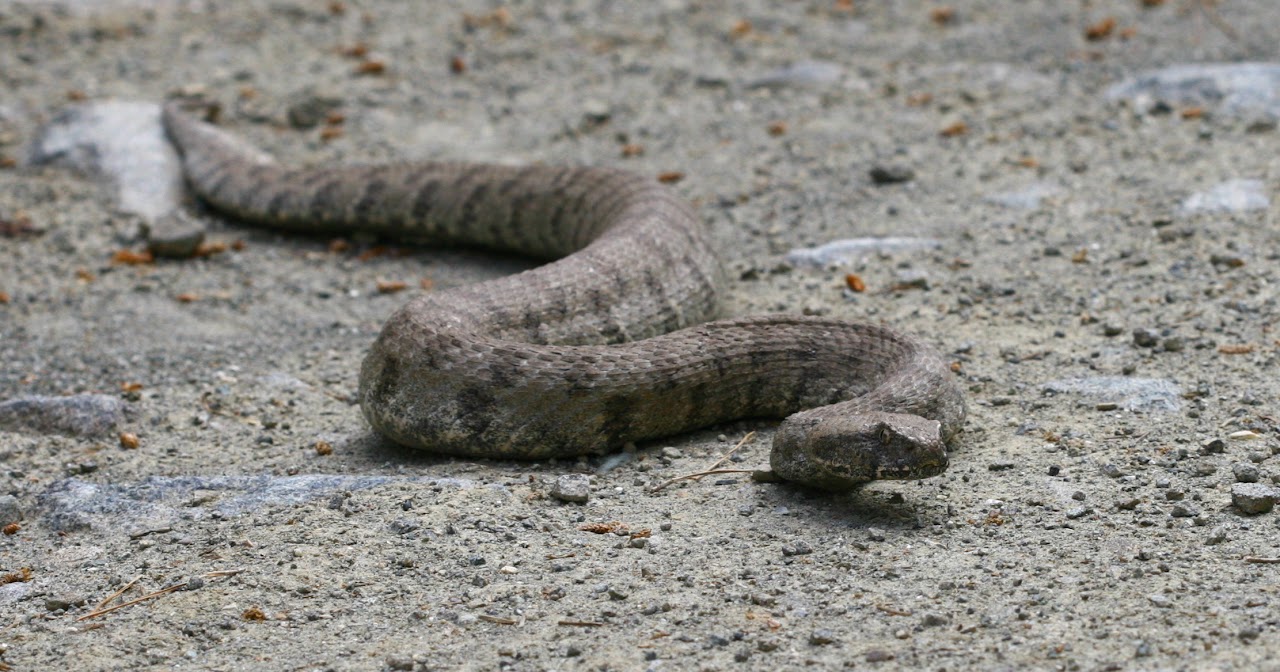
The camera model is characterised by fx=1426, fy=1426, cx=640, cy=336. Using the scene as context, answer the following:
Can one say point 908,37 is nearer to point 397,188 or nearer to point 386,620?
point 397,188

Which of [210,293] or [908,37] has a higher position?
[908,37]

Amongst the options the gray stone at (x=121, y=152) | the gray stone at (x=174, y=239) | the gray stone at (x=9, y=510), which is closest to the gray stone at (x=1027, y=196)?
the gray stone at (x=174, y=239)

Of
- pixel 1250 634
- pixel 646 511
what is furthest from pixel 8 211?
pixel 1250 634

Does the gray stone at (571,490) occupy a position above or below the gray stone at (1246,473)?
below

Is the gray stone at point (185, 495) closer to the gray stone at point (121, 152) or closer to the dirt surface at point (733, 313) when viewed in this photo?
the dirt surface at point (733, 313)

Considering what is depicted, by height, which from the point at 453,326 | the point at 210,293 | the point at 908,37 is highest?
the point at 908,37

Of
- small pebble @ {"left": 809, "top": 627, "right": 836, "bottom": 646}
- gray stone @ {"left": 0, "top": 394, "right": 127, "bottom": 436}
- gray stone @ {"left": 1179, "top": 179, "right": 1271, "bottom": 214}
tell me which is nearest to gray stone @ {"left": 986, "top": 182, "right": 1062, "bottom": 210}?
gray stone @ {"left": 1179, "top": 179, "right": 1271, "bottom": 214}
